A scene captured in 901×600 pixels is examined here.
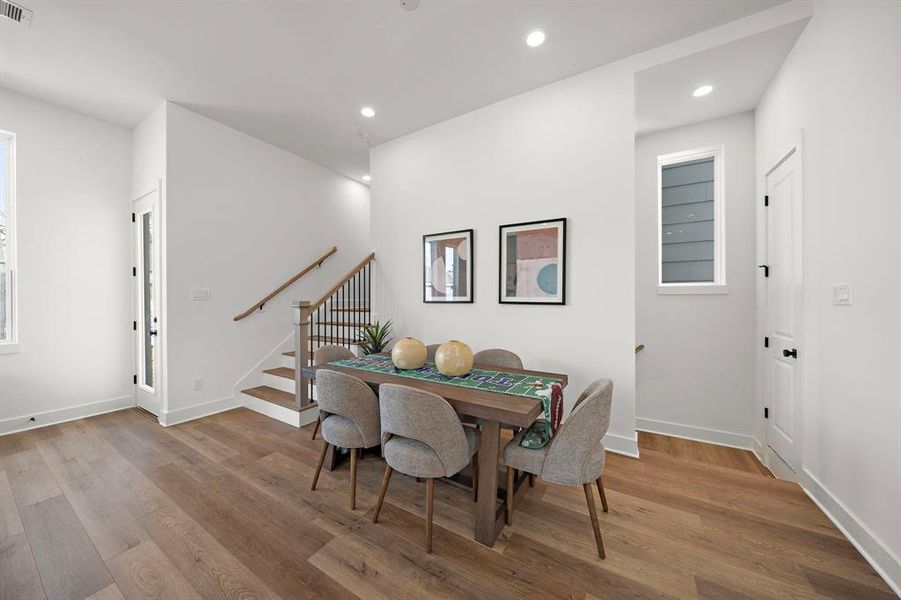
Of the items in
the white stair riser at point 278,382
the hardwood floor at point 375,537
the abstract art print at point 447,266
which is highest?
the abstract art print at point 447,266

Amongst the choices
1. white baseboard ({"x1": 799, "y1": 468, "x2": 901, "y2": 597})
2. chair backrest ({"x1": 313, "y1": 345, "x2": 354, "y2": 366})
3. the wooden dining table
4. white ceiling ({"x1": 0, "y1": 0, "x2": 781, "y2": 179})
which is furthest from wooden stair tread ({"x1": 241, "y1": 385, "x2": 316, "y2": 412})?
white baseboard ({"x1": 799, "y1": 468, "x2": 901, "y2": 597})

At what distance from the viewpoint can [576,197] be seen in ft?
9.57

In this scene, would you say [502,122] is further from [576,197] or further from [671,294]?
[671,294]

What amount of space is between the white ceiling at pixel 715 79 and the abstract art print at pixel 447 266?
6.80ft

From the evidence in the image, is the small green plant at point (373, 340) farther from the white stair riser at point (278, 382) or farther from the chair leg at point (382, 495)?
the chair leg at point (382, 495)

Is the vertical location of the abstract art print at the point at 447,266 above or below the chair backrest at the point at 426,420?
above

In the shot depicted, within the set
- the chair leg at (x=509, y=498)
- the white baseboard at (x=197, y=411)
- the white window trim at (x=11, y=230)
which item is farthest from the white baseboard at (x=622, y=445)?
the white window trim at (x=11, y=230)

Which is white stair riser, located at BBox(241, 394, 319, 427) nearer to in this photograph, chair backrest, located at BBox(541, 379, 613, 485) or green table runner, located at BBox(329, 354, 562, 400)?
green table runner, located at BBox(329, 354, 562, 400)

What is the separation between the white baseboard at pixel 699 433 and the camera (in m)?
3.19

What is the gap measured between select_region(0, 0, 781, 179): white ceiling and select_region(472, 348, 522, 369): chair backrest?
8.05 ft

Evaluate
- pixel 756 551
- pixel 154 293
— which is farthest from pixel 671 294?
pixel 154 293

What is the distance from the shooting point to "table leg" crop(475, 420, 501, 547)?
1710 mm

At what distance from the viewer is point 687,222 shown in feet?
11.5

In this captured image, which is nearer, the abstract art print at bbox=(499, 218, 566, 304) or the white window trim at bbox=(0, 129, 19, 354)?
the abstract art print at bbox=(499, 218, 566, 304)
